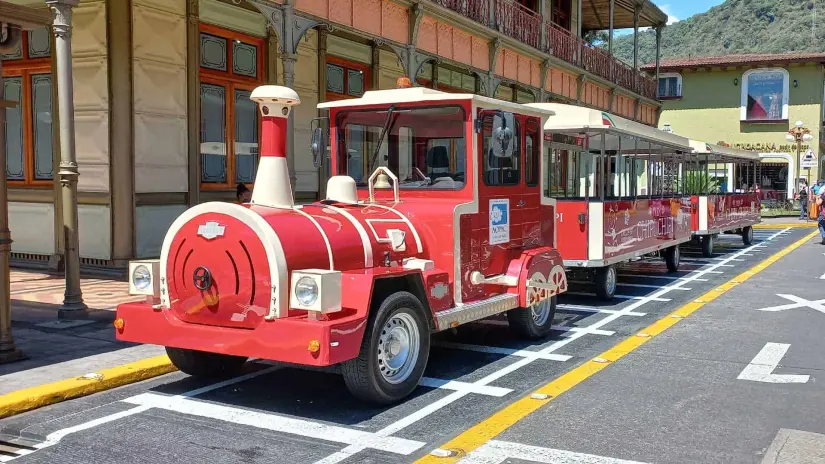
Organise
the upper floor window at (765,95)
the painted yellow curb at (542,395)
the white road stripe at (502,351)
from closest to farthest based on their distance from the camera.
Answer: the painted yellow curb at (542,395) < the white road stripe at (502,351) < the upper floor window at (765,95)

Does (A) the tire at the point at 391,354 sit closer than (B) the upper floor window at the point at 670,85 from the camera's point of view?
Yes

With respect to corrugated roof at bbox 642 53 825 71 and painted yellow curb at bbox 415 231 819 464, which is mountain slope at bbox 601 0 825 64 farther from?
painted yellow curb at bbox 415 231 819 464

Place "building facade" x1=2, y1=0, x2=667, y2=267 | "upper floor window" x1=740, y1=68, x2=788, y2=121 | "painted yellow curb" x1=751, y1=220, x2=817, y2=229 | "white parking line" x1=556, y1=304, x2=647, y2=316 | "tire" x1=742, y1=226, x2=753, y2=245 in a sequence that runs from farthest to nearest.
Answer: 1. "upper floor window" x1=740, y1=68, x2=788, y2=121
2. "painted yellow curb" x1=751, y1=220, x2=817, y2=229
3. "tire" x1=742, y1=226, x2=753, y2=245
4. "building facade" x1=2, y1=0, x2=667, y2=267
5. "white parking line" x1=556, y1=304, x2=647, y2=316

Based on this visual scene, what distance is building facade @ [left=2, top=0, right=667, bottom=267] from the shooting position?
37.9 feet

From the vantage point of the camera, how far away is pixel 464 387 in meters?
6.41

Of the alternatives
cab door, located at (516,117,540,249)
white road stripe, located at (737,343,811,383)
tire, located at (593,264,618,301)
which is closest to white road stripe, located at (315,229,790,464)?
tire, located at (593,264,618,301)

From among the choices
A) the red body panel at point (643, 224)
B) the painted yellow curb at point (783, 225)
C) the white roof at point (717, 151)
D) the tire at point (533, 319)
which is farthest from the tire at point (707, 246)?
the painted yellow curb at point (783, 225)

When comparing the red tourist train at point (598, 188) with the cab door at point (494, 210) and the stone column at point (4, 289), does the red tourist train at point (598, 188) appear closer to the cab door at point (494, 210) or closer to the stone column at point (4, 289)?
the cab door at point (494, 210)

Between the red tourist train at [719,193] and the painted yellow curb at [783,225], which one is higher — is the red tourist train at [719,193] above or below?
above

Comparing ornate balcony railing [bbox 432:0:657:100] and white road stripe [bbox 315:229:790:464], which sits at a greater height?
ornate balcony railing [bbox 432:0:657:100]

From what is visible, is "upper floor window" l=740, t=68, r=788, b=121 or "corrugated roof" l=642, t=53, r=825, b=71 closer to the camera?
"corrugated roof" l=642, t=53, r=825, b=71

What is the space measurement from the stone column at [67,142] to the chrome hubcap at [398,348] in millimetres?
4335

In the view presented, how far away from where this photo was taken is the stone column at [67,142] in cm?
824

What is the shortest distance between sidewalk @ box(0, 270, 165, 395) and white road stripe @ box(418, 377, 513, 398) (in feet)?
8.60
